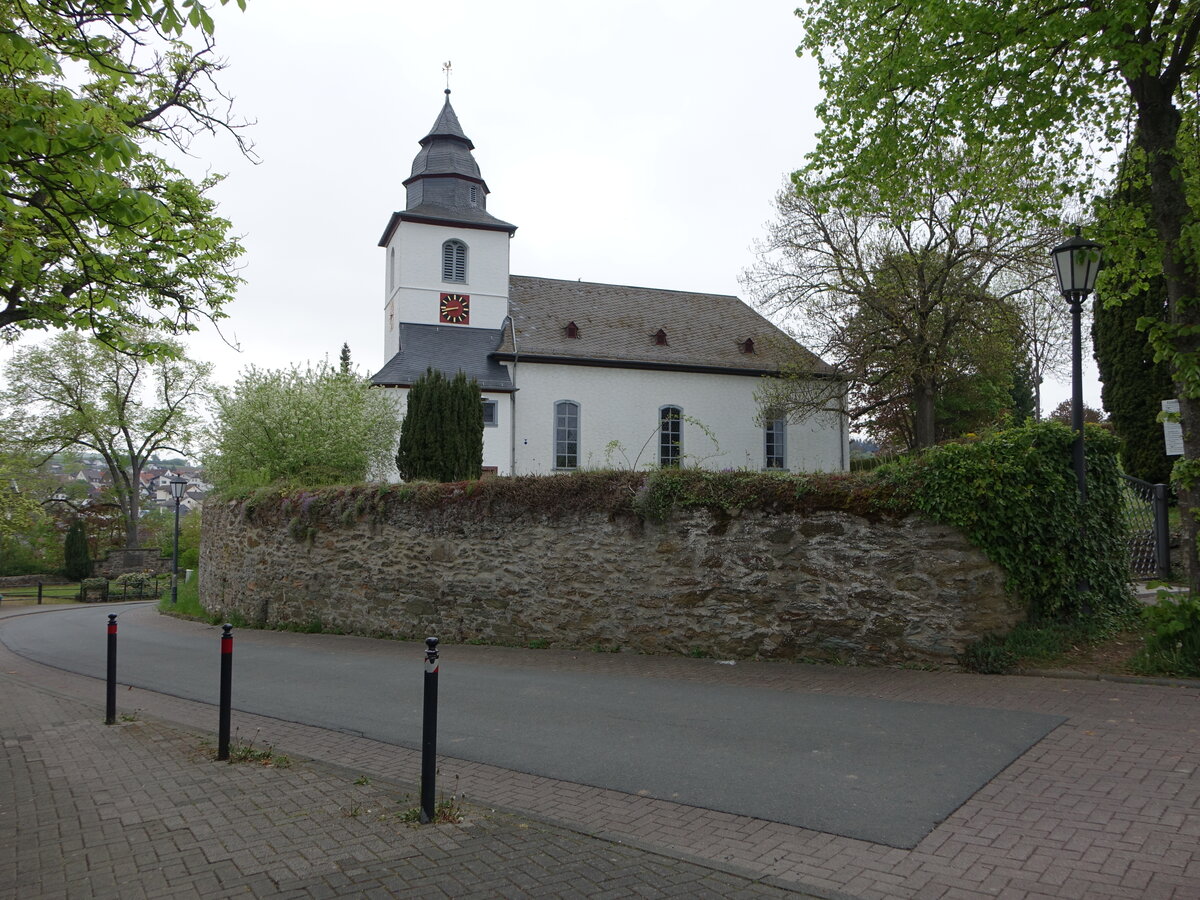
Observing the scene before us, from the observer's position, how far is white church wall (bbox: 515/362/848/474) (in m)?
34.6

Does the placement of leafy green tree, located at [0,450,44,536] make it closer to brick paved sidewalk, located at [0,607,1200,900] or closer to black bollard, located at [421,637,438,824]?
brick paved sidewalk, located at [0,607,1200,900]

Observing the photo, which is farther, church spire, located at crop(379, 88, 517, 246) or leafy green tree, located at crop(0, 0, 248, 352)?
church spire, located at crop(379, 88, 517, 246)

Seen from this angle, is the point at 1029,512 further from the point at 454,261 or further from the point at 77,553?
the point at 77,553

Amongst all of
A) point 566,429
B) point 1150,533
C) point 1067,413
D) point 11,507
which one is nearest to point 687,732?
point 1150,533

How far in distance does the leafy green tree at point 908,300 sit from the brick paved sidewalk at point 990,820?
20887 mm

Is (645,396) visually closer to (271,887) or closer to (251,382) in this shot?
(251,382)

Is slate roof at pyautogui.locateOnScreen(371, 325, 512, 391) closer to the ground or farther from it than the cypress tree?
farther from it

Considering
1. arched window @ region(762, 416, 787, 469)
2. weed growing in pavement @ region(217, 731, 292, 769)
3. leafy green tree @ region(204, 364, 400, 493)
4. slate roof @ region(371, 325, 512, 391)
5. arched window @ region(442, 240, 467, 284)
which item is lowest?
weed growing in pavement @ region(217, 731, 292, 769)

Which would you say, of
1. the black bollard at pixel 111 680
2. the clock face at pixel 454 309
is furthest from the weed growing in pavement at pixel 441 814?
the clock face at pixel 454 309

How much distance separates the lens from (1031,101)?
9.87 metres

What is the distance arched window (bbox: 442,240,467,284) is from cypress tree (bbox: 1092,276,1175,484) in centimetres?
2428

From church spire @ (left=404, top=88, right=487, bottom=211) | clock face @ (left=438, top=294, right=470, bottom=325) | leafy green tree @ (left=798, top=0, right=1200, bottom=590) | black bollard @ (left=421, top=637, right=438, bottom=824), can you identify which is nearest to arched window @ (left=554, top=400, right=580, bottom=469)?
clock face @ (left=438, top=294, right=470, bottom=325)

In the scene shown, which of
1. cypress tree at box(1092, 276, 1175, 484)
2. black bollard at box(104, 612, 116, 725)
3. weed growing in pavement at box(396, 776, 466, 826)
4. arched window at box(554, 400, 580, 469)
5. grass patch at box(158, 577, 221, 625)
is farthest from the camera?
arched window at box(554, 400, 580, 469)

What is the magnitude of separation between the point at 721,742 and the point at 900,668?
3319 mm
